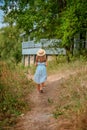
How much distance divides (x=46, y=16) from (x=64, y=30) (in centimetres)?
158

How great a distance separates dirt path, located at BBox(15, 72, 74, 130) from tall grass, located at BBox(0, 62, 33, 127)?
0.86ft

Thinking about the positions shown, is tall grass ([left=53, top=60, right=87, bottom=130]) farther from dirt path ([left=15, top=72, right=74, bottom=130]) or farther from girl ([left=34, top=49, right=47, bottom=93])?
girl ([left=34, top=49, right=47, bottom=93])

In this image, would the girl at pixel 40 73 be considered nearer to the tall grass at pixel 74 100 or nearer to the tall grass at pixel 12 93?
the tall grass at pixel 12 93

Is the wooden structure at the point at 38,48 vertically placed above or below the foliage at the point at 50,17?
below

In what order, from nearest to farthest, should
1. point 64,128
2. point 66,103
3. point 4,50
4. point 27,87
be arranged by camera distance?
point 64,128 → point 66,103 → point 27,87 → point 4,50

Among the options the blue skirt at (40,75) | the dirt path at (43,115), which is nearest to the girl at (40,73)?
the blue skirt at (40,75)

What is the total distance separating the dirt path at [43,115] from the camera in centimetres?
903

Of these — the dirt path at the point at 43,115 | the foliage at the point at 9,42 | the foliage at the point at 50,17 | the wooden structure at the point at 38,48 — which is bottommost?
the foliage at the point at 9,42

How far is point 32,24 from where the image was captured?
2292 centimetres

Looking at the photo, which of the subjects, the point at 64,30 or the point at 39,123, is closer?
the point at 39,123

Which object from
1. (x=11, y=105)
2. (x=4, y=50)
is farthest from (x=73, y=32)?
(x=4, y=50)

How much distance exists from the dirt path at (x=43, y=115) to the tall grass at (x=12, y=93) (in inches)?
10.3

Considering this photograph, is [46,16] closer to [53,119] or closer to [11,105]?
[11,105]

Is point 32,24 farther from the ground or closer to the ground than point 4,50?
farther from the ground
